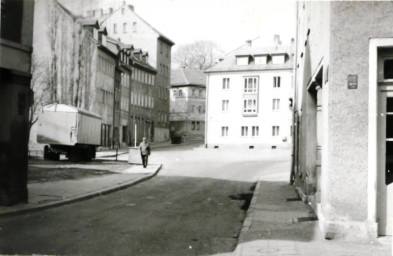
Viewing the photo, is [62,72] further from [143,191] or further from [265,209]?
[265,209]

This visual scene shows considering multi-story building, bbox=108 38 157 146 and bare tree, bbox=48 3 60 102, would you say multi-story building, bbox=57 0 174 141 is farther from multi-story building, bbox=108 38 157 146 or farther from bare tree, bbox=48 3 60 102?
bare tree, bbox=48 3 60 102

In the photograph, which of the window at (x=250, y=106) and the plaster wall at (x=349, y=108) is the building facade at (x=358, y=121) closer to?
the plaster wall at (x=349, y=108)

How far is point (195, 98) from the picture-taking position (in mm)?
83125

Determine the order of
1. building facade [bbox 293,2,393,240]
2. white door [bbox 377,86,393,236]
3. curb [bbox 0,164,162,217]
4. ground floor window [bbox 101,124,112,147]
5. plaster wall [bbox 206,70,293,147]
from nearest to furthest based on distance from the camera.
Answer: building facade [bbox 293,2,393,240] → white door [bbox 377,86,393,236] → curb [bbox 0,164,162,217] → ground floor window [bbox 101,124,112,147] → plaster wall [bbox 206,70,293,147]

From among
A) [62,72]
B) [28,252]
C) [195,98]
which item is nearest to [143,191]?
[28,252]

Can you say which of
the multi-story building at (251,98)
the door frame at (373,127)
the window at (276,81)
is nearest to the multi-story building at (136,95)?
the multi-story building at (251,98)

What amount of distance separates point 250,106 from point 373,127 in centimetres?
5266

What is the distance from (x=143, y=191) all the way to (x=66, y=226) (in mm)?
7324

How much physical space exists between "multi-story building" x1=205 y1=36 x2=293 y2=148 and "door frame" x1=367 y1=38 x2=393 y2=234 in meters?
50.6

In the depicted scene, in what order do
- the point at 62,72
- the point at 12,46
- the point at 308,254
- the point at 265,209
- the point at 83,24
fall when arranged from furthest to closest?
1. the point at 83,24
2. the point at 62,72
3. the point at 265,209
4. the point at 12,46
5. the point at 308,254

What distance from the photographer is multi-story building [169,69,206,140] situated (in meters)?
80.2

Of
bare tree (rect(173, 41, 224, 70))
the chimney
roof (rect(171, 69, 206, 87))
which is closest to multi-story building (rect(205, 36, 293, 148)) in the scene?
the chimney

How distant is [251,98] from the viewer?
6025 cm

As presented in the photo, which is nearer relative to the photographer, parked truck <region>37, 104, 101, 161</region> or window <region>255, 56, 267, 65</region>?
parked truck <region>37, 104, 101, 161</region>
